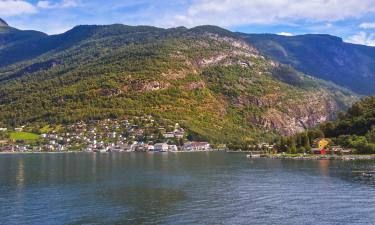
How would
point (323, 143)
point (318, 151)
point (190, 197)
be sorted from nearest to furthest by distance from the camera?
point (190, 197) → point (318, 151) → point (323, 143)

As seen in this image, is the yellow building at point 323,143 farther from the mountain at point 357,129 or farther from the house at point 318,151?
the house at point 318,151

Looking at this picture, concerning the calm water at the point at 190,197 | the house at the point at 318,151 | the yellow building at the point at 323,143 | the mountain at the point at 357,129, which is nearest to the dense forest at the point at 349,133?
the mountain at the point at 357,129

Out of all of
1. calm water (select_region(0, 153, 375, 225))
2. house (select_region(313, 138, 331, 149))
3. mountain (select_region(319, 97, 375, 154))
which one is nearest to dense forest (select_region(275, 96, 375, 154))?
mountain (select_region(319, 97, 375, 154))

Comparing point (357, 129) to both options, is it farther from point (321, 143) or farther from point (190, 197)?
point (190, 197)

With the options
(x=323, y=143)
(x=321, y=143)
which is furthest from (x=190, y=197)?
(x=323, y=143)

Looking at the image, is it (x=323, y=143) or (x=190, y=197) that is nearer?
(x=190, y=197)

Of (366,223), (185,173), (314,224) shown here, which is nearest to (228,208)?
(314,224)

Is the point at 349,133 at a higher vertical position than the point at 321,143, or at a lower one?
higher

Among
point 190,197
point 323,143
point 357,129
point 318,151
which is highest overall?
point 357,129

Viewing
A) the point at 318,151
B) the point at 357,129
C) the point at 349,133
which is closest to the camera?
the point at 318,151
